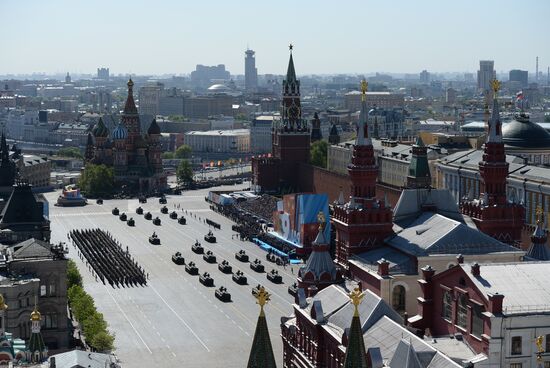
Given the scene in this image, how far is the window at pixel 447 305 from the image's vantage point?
6109cm

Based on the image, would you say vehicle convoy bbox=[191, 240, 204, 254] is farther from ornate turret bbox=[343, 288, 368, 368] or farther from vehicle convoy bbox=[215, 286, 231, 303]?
ornate turret bbox=[343, 288, 368, 368]

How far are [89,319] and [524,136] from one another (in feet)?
259

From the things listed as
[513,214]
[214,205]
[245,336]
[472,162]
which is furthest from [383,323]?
[214,205]

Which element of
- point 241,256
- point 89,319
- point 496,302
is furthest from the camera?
point 241,256

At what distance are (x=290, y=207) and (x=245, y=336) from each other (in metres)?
40.8

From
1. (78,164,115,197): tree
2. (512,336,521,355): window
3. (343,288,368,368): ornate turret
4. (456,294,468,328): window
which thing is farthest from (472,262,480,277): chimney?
(78,164,115,197): tree

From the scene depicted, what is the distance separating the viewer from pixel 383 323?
61.8 meters

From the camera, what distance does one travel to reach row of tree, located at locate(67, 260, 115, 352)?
263ft

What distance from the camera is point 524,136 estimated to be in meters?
145

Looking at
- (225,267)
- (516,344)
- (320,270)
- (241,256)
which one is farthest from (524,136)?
(516,344)

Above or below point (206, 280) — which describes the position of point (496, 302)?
above

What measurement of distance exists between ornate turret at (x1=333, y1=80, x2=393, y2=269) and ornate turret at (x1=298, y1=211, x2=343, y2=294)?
2.51m

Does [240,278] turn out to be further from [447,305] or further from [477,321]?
[477,321]

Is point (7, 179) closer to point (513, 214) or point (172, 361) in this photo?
point (172, 361)
